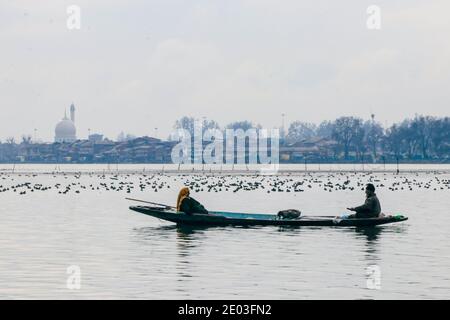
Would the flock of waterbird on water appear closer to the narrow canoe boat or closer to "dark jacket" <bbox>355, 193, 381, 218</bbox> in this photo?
the narrow canoe boat

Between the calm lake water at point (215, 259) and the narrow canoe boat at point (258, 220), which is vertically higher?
the narrow canoe boat at point (258, 220)

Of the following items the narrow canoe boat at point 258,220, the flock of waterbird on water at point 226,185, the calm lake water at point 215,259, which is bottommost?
the calm lake water at point 215,259

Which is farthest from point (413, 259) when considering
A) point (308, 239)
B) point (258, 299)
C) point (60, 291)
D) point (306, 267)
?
point (60, 291)

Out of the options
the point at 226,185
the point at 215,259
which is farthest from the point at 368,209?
the point at 226,185

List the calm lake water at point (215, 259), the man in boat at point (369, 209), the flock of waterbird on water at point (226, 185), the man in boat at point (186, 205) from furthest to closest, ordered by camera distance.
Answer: the flock of waterbird on water at point (226, 185), the man in boat at point (186, 205), the man in boat at point (369, 209), the calm lake water at point (215, 259)

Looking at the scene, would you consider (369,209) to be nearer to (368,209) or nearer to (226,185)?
(368,209)

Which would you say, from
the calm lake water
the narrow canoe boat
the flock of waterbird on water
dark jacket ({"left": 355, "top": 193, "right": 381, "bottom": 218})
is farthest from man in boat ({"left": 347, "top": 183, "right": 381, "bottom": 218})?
the flock of waterbird on water

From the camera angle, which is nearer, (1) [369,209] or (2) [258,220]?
(1) [369,209]

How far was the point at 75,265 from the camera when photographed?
2752 cm

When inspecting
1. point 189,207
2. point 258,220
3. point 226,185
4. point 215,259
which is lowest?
point 215,259

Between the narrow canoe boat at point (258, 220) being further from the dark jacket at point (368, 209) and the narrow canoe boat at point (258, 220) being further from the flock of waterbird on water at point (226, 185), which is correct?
→ the flock of waterbird on water at point (226, 185)

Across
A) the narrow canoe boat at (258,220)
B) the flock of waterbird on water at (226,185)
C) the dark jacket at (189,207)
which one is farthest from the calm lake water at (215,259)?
the flock of waterbird on water at (226,185)
